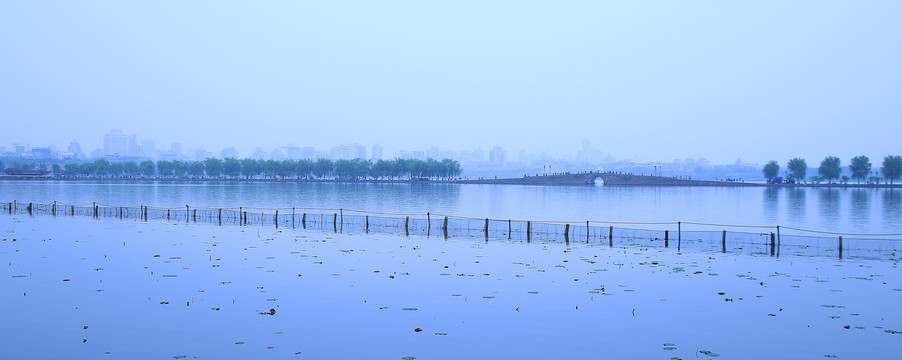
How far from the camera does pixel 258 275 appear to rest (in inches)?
1047

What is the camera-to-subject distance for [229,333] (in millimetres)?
17703

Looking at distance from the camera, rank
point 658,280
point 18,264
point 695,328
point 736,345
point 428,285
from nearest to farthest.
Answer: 1. point 736,345
2. point 695,328
3. point 428,285
4. point 658,280
5. point 18,264

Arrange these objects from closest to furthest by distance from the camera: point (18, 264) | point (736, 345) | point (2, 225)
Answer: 1. point (736, 345)
2. point (18, 264)
3. point (2, 225)

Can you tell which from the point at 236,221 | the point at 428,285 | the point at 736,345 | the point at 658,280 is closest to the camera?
the point at 736,345

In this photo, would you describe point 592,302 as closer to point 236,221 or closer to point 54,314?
point 54,314

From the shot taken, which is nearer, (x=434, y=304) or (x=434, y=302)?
(x=434, y=304)

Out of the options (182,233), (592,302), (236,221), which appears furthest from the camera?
(236,221)

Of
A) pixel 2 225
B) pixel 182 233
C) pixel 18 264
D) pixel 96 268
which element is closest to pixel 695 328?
pixel 96 268

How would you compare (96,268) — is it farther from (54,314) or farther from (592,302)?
(592,302)

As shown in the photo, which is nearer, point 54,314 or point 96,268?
point 54,314

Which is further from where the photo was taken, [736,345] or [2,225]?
[2,225]

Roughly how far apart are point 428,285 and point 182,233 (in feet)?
81.5

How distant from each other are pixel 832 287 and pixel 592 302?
9639mm

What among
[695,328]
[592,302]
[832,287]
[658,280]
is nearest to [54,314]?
[592,302]
